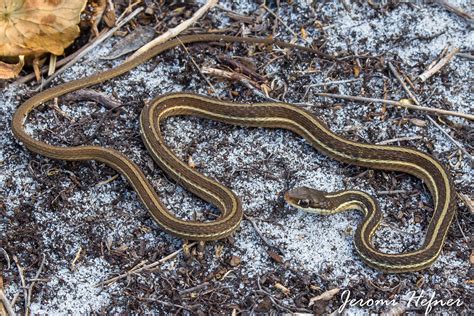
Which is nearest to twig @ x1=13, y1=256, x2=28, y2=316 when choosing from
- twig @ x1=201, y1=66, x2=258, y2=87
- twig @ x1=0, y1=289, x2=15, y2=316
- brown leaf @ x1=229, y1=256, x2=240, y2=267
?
twig @ x1=0, y1=289, x2=15, y2=316

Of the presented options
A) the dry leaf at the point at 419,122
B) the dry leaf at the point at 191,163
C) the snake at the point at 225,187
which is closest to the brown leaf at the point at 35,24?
the snake at the point at 225,187

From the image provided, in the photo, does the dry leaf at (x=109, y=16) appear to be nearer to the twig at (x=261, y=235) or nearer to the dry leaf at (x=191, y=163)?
the dry leaf at (x=191, y=163)

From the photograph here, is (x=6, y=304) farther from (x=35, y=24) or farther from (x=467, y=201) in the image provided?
→ (x=467, y=201)

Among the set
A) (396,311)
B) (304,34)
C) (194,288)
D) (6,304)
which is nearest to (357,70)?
(304,34)

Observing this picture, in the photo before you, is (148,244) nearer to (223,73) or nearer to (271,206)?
(271,206)

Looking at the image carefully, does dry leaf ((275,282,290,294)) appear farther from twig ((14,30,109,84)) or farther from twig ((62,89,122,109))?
twig ((14,30,109,84))
